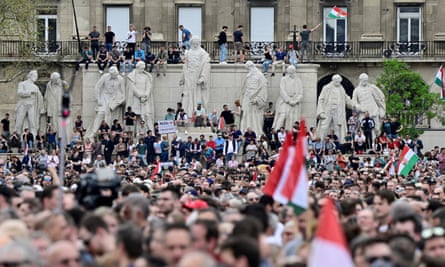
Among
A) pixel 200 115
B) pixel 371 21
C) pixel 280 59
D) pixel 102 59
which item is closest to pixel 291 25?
pixel 371 21

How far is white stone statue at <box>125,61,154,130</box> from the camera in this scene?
53.2 m

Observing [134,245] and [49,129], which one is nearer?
[134,245]

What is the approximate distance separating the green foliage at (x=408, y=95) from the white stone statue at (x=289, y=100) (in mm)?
11548

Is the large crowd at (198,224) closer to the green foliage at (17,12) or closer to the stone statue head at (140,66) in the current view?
the stone statue head at (140,66)

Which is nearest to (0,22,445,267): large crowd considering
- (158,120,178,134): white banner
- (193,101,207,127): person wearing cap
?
(158,120,178,134): white banner

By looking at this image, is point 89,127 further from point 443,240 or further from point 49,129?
point 443,240

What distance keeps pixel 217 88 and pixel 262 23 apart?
1500 cm

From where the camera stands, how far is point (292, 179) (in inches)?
719

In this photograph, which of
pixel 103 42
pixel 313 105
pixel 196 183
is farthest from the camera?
pixel 103 42

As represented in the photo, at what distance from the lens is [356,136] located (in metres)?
51.4

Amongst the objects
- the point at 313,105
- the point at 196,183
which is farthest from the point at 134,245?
the point at 313,105

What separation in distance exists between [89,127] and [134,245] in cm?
4004

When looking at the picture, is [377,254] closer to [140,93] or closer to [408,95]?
[140,93]

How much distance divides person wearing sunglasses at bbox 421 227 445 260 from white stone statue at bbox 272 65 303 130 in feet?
→ 121
